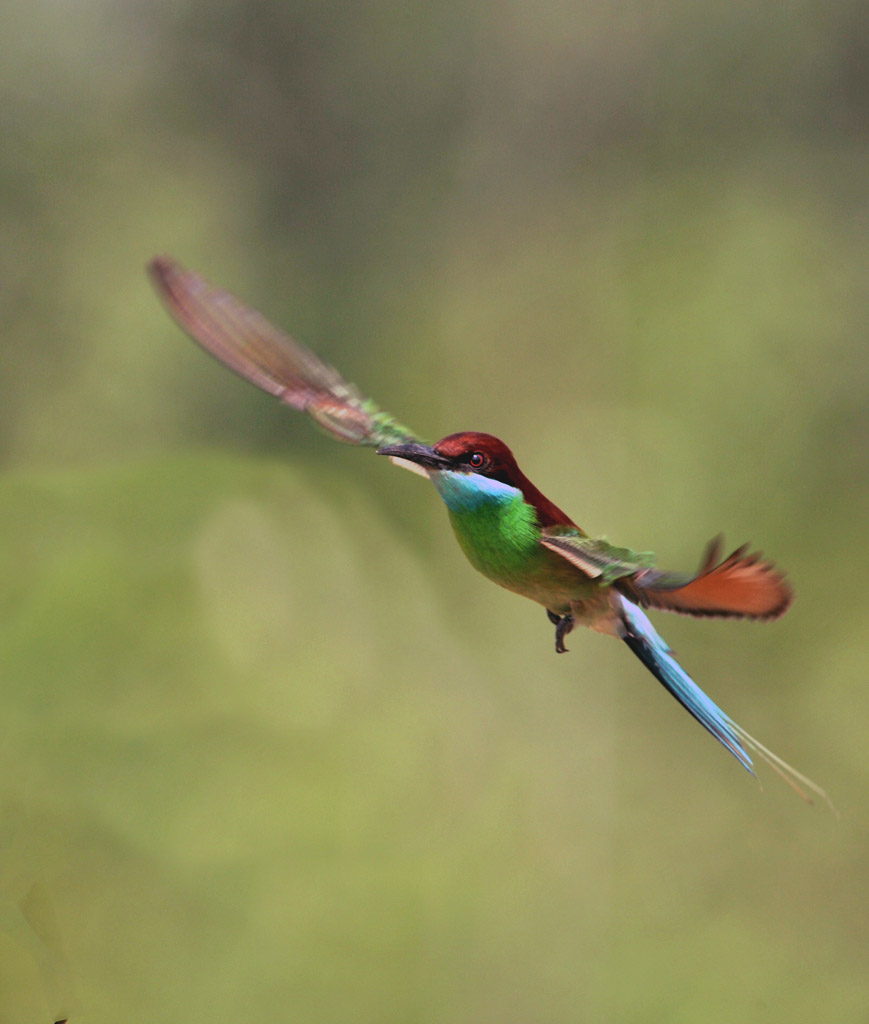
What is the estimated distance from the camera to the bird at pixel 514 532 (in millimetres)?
188

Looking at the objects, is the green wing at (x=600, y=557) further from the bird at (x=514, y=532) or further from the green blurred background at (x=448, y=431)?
the green blurred background at (x=448, y=431)

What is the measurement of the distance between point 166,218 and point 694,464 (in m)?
0.77

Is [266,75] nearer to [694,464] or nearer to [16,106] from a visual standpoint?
[16,106]

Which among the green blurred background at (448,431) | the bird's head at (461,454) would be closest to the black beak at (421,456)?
the bird's head at (461,454)

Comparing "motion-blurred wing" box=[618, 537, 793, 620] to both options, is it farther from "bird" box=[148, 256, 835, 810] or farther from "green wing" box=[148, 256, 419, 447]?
"green wing" box=[148, 256, 419, 447]

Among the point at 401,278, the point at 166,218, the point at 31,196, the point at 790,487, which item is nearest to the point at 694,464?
the point at 790,487

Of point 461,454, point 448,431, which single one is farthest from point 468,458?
point 448,431

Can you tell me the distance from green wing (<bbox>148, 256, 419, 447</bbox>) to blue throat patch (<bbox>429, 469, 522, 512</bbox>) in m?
0.03

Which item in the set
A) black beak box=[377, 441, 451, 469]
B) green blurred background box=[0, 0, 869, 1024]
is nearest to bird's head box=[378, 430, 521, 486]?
black beak box=[377, 441, 451, 469]

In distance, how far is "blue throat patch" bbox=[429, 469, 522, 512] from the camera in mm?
239

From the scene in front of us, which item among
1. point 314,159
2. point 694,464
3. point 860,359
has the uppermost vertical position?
point 860,359

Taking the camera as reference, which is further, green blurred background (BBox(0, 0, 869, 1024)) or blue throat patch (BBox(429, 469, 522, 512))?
green blurred background (BBox(0, 0, 869, 1024))

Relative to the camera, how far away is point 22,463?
4.23ft

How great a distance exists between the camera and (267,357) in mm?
280
